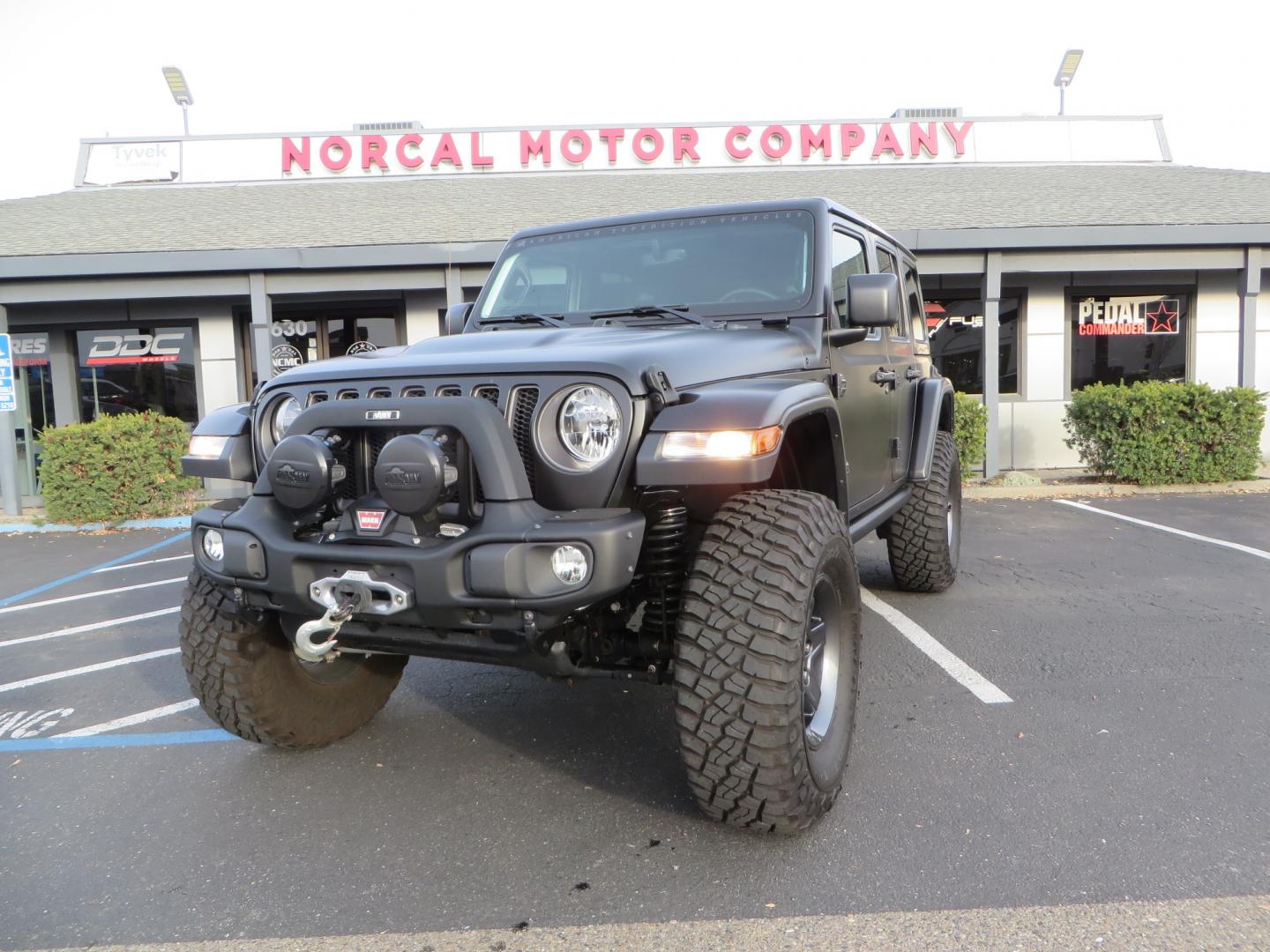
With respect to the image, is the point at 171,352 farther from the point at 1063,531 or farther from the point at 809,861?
the point at 809,861

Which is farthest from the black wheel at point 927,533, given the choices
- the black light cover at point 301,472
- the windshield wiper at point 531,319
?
the black light cover at point 301,472

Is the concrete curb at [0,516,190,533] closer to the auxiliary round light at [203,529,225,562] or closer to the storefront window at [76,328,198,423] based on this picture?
the storefront window at [76,328,198,423]

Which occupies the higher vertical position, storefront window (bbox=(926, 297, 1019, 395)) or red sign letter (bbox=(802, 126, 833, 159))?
red sign letter (bbox=(802, 126, 833, 159))

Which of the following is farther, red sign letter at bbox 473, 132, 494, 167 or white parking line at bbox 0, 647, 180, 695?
red sign letter at bbox 473, 132, 494, 167

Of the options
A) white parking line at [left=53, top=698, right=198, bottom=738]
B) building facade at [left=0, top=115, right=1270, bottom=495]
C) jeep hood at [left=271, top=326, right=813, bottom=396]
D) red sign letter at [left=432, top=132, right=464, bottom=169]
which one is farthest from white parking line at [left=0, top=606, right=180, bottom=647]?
red sign letter at [left=432, top=132, right=464, bottom=169]

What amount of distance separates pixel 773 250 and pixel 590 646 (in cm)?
182

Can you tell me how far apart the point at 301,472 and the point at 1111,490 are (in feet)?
33.5

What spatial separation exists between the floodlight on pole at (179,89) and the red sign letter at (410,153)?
8646mm

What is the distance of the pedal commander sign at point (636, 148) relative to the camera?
16.1m

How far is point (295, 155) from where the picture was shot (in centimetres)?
1630

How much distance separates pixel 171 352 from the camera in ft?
41.5

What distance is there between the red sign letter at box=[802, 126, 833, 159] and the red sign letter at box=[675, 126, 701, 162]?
1.92 metres

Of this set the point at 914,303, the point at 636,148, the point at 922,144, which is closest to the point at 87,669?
the point at 914,303

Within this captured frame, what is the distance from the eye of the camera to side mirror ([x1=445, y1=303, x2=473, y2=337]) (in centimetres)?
406
